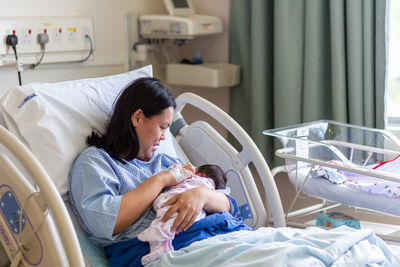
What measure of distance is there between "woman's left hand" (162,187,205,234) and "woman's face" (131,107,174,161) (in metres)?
0.23

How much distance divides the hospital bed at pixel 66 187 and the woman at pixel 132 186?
3.0 inches

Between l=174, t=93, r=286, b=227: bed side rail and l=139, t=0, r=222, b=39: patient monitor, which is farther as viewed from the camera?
l=139, t=0, r=222, b=39: patient monitor

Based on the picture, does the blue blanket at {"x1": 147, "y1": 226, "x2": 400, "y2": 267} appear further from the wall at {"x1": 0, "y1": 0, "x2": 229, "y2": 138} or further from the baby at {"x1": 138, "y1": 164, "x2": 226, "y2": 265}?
the wall at {"x1": 0, "y1": 0, "x2": 229, "y2": 138}

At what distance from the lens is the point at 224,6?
334cm

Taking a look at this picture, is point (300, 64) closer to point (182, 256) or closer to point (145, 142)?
point (145, 142)

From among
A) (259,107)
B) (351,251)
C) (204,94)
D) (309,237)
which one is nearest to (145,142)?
(309,237)

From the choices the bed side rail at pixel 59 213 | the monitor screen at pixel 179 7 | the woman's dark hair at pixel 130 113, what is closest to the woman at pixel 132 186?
the woman's dark hair at pixel 130 113

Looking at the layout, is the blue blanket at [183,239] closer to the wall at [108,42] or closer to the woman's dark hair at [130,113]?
the woman's dark hair at [130,113]

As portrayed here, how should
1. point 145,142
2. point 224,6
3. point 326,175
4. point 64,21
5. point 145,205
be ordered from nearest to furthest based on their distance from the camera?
point 145,205, point 145,142, point 326,175, point 64,21, point 224,6

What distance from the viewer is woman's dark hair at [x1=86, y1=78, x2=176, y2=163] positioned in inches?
76.0

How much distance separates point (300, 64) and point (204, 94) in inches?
28.1

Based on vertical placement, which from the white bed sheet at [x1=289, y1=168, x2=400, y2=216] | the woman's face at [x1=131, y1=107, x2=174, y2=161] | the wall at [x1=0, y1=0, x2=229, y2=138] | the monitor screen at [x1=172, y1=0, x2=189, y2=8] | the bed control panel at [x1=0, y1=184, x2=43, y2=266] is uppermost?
the monitor screen at [x1=172, y1=0, x2=189, y2=8]

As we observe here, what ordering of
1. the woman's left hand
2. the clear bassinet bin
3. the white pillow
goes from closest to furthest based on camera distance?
1. the woman's left hand
2. the white pillow
3. the clear bassinet bin

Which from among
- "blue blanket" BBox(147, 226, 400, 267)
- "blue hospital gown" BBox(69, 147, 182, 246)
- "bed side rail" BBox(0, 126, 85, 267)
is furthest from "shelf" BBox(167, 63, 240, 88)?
"bed side rail" BBox(0, 126, 85, 267)
